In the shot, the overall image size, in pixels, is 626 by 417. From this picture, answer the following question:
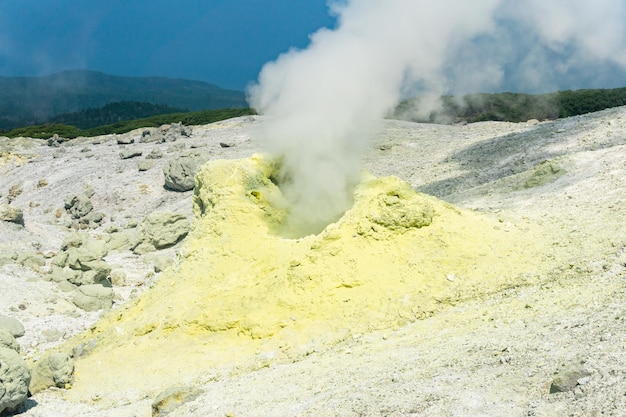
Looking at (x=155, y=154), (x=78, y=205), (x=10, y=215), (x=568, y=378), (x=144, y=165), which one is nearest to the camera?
(x=568, y=378)

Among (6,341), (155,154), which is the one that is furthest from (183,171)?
(6,341)

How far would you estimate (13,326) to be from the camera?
17797mm

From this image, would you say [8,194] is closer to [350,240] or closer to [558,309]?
[350,240]

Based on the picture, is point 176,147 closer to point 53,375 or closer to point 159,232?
point 159,232

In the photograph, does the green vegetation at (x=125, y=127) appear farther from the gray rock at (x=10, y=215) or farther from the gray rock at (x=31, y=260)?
the gray rock at (x=31, y=260)

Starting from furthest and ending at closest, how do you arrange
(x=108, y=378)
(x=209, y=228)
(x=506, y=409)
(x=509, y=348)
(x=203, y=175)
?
(x=203, y=175)
(x=209, y=228)
(x=108, y=378)
(x=509, y=348)
(x=506, y=409)

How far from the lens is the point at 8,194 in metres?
48.4

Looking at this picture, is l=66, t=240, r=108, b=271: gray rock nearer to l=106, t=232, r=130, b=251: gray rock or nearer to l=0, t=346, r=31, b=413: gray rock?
l=106, t=232, r=130, b=251: gray rock

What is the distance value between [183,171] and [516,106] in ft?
241

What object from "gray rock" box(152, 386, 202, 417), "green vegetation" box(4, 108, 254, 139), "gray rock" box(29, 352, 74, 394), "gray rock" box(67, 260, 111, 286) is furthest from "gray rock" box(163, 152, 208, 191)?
"green vegetation" box(4, 108, 254, 139)

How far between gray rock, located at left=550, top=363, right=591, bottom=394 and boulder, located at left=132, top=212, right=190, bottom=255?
77.1 feet

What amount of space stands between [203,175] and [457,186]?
17972 millimetres

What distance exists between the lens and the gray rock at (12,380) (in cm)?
1134

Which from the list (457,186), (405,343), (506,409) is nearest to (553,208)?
(405,343)
